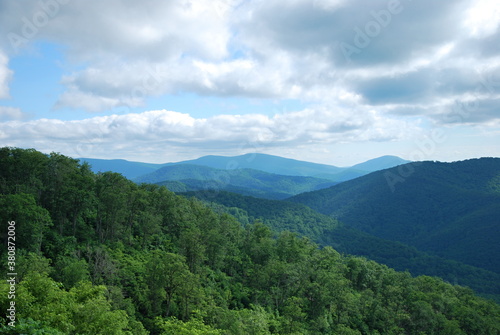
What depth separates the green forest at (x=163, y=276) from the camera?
1023 inches

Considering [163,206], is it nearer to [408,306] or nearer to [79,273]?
[79,273]

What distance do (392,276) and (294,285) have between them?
37.5 metres

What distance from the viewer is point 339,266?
69.6 metres

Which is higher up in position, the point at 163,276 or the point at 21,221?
the point at 21,221

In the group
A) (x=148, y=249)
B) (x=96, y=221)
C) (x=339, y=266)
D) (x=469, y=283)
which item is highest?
(x=96, y=221)

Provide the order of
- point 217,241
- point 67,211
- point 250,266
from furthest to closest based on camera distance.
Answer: point 250,266 < point 217,241 < point 67,211

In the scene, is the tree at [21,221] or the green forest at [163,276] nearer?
the green forest at [163,276]

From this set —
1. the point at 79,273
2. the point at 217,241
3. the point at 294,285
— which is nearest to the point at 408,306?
the point at 294,285

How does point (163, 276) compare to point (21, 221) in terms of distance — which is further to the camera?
point (163, 276)

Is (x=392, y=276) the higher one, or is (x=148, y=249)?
(x=148, y=249)

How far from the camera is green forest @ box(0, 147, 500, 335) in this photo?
25992 millimetres

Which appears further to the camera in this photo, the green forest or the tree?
the tree

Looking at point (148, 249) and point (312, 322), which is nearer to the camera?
point (312, 322)

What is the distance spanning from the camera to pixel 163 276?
3781cm
